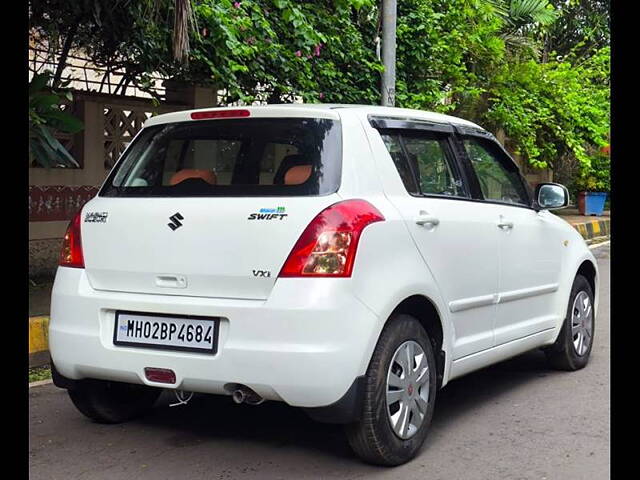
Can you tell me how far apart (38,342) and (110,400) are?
1.85m

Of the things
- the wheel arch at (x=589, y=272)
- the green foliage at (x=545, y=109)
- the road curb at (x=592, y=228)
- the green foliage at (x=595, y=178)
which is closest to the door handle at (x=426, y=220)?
the wheel arch at (x=589, y=272)

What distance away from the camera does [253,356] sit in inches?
137

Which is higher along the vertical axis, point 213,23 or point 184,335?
point 213,23

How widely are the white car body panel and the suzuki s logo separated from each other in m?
0.03

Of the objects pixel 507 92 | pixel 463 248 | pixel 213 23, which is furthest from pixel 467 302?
pixel 507 92

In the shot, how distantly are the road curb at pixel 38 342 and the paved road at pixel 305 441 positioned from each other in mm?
680

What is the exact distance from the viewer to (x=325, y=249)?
352 centimetres

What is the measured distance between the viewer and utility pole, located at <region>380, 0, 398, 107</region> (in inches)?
356

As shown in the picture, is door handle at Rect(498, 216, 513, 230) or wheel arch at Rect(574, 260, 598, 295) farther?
wheel arch at Rect(574, 260, 598, 295)

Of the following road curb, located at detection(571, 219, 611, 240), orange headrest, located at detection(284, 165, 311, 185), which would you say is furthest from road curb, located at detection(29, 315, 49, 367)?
road curb, located at detection(571, 219, 611, 240)

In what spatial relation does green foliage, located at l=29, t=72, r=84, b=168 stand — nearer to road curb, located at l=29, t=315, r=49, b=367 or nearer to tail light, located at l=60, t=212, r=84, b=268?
road curb, located at l=29, t=315, r=49, b=367

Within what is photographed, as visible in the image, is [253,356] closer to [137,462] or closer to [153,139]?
[137,462]

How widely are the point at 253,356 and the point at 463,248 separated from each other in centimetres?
137
